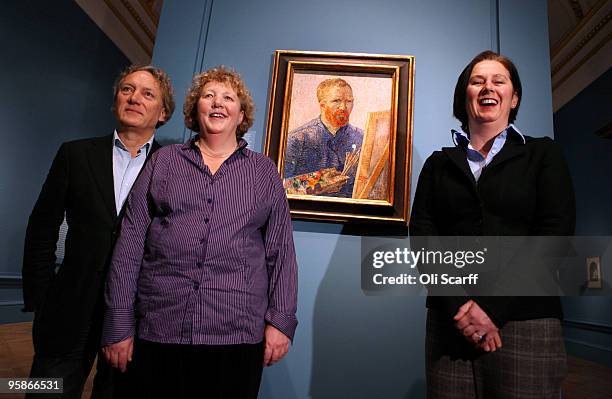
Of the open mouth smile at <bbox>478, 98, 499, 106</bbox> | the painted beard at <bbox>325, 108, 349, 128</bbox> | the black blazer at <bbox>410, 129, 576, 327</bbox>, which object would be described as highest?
the painted beard at <bbox>325, 108, 349, 128</bbox>

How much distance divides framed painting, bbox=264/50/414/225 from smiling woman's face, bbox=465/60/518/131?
2.24 feet

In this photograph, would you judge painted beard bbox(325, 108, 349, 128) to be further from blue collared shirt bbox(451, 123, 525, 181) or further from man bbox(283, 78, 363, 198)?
blue collared shirt bbox(451, 123, 525, 181)

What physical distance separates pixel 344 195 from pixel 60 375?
142 centimetres

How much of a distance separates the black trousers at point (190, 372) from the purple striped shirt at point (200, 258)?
0.11ft

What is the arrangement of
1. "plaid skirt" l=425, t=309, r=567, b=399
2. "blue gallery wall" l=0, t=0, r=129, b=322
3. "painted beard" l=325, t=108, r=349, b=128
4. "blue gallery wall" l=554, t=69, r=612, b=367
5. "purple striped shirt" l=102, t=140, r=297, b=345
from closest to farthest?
"plaid skirt" l=425, t=309, r=567, b=399
"purple striped shirt" l=102, t=140, r=297, b=345
"painted beard" l=325, t=108, r=349, b=128
"blue gallery wall" l=0, t=0, r=129, b=322
"blue gallery wall" l=554, t=69, r=612, b=367

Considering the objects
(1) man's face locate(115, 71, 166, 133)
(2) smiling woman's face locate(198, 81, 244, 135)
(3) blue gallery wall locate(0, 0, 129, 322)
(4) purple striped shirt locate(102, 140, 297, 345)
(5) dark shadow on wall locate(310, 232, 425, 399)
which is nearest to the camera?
(4) purple striped shirt locate(102, 140, 297, 345)

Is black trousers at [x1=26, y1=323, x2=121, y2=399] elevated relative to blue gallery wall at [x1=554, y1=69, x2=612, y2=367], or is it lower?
lower

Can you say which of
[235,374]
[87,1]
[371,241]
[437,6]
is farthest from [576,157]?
[87,1]

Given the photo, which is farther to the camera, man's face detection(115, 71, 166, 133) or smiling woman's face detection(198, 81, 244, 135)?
man's face detection(115, 71, 166, 133)

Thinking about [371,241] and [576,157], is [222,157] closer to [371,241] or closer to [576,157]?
[371,241]

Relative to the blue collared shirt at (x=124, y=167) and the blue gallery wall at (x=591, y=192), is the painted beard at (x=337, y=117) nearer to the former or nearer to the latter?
the blue collared shirt at (x=124, y=167)

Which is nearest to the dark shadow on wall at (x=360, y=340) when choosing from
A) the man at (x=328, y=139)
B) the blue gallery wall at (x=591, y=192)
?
the man at (x=328, y=139)

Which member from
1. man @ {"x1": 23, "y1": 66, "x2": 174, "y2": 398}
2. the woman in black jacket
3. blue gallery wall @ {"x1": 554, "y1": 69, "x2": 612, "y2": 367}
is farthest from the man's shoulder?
blue gallery wall @ {"x1": 554, "y1": 69, "x2": 612, "y2": 367}

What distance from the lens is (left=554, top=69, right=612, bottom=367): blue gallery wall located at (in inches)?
172
